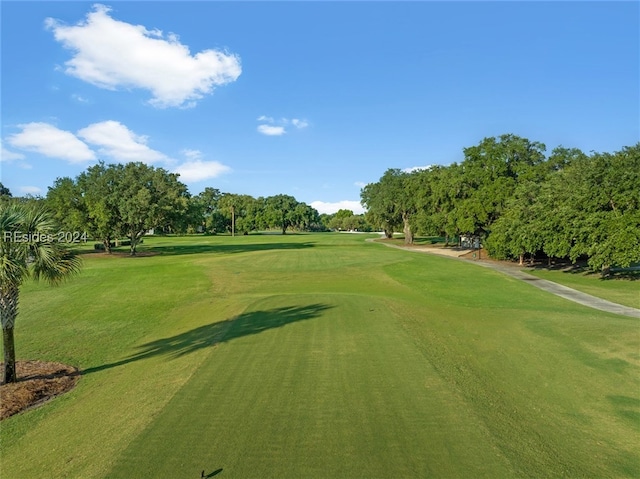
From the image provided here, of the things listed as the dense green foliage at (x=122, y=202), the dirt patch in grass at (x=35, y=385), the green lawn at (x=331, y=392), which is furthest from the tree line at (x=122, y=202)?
the dirt patch in grass at (x=35, y=385)

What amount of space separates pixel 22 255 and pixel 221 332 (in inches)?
284

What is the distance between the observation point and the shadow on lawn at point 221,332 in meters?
13.8

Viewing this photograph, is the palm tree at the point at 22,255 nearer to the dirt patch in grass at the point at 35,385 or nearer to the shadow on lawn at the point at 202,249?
the dirt patch in grass at the point at 35,385

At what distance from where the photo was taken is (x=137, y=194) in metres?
50.5

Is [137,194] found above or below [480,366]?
above

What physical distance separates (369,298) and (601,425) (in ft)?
46.9

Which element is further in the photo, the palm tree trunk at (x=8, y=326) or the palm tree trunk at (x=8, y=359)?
the palm tree trunk at (x=8, y=359)

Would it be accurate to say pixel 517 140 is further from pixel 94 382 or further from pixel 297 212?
pixel 297 212

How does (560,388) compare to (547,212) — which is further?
(547,212)

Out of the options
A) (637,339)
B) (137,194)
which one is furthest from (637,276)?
(137,194)

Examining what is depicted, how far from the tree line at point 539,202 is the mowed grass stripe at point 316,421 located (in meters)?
26.4

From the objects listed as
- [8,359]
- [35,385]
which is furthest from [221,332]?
[8,359]

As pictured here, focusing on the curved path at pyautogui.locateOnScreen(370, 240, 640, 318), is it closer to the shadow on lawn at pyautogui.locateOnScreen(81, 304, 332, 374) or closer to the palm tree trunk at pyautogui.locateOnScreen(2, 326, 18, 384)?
the shadow on lawn at pyautogui.locateOnScreen(81, 304, 332, 374)

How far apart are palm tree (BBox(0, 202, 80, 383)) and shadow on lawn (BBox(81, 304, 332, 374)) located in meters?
2.93
